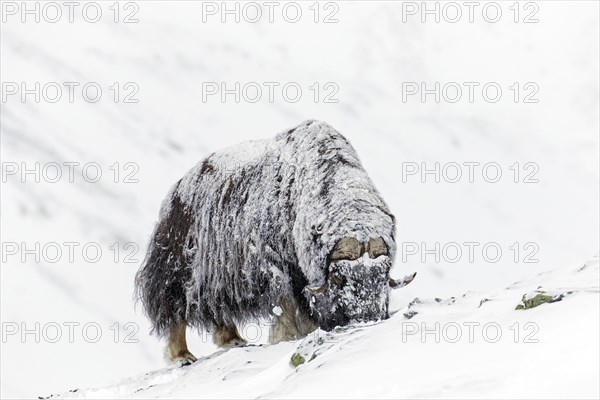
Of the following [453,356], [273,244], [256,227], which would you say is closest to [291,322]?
[273,244]

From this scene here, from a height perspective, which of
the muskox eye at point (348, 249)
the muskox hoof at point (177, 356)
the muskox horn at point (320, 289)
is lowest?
the muskox hoof at point (177, 356)

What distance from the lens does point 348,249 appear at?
4.95 m

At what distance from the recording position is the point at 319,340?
12.9ft

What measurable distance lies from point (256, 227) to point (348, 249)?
108cm

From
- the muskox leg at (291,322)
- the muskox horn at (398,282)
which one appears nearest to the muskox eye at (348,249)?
the muskox horn at (398,282)

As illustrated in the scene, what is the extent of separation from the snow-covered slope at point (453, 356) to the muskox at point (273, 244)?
0.56 m

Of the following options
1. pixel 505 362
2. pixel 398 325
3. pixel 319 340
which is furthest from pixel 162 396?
pixel 505 362

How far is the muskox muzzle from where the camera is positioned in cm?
485

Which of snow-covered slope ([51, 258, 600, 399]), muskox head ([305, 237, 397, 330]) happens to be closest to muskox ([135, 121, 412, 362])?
muskox head ([305, 237, 397, 330])

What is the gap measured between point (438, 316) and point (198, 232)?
2.84 metres

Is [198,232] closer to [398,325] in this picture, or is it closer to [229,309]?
[229,309]

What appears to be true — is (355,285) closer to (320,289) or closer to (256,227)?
(320,289)

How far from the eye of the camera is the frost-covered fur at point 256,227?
5207 millimetres

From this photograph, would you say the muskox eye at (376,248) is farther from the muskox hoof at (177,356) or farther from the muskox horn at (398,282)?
the muskox hoof at (177,356)
